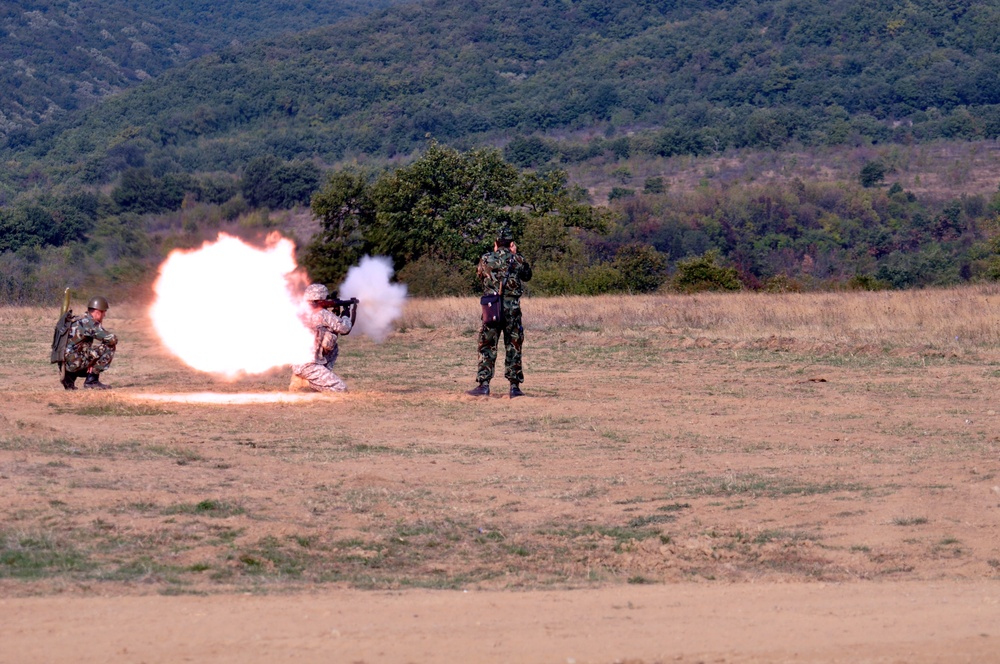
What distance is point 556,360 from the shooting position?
2430cm

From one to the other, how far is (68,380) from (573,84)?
360 feet

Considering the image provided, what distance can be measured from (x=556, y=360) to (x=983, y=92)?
3748 inches

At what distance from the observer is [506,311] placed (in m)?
18.0

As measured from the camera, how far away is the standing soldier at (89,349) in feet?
60.5

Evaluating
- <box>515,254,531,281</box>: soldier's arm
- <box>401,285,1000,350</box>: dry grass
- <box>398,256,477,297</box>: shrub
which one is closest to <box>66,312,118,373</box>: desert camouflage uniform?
<box>515,254,531,281</box>: soldier's arm

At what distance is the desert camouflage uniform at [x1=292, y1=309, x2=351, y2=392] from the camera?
18125 millimetres

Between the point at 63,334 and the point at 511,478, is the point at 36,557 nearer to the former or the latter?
the point at 511,478

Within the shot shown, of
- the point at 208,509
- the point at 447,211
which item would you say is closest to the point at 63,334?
the point at 208,509

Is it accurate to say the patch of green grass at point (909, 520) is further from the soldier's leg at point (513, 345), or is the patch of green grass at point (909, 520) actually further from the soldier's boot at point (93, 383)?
the soldier's boot at point (93, 383)

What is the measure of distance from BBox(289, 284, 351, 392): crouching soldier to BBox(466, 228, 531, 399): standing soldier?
1849 mm

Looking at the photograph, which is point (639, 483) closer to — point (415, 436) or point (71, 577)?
point (415, 436)

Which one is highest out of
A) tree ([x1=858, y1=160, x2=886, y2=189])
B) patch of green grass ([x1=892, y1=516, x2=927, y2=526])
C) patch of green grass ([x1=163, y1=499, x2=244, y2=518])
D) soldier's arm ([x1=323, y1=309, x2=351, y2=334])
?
tree ([x1=858, y1=160, x2=886, y2=189])

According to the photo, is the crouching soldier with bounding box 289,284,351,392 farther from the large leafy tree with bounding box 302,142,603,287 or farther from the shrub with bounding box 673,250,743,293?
the shrub with bounding box 673,250,743,293

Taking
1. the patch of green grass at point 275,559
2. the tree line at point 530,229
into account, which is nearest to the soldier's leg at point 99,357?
the patch of green grass at point 275,559
